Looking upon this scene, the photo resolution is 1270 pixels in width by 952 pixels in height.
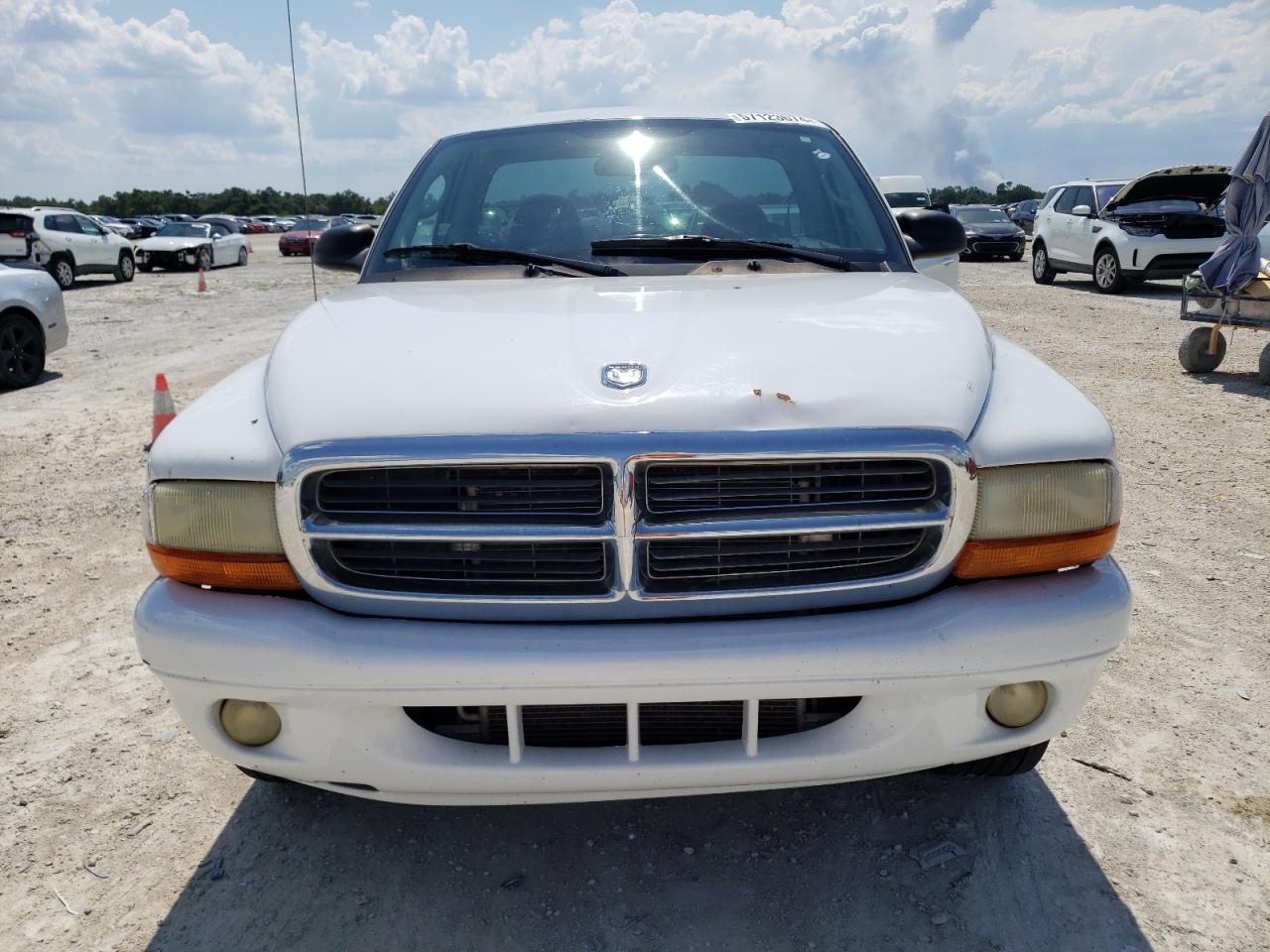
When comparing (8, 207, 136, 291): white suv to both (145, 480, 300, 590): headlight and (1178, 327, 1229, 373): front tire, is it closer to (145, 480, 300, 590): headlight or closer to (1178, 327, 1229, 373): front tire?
(1178, 327, 1229, 373): front tire

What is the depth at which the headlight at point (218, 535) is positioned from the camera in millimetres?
2066

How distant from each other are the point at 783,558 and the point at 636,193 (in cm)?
168

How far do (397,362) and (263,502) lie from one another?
1.38ft

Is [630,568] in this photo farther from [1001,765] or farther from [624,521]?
[1001,765]

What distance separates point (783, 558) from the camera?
2.05 m

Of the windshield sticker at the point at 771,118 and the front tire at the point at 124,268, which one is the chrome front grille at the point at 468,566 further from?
the front tire at the point at 124,268

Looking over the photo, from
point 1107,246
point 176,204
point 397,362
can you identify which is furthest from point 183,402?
point 176,204

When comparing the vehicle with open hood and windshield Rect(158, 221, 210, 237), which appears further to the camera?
windshield Rect(158, 221, 210, 237)

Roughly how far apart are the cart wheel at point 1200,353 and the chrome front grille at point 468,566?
8.65 m

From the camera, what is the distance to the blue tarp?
28.4ft

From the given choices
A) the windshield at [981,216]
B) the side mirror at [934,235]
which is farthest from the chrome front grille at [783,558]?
the windshield at [981,216]

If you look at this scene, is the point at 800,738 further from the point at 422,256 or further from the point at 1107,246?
the point at 1107,246

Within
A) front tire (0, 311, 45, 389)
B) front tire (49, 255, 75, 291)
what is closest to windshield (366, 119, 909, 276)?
front tire (0, 311, 45, 389)

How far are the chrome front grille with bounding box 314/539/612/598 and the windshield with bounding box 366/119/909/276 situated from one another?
4.25 ft
